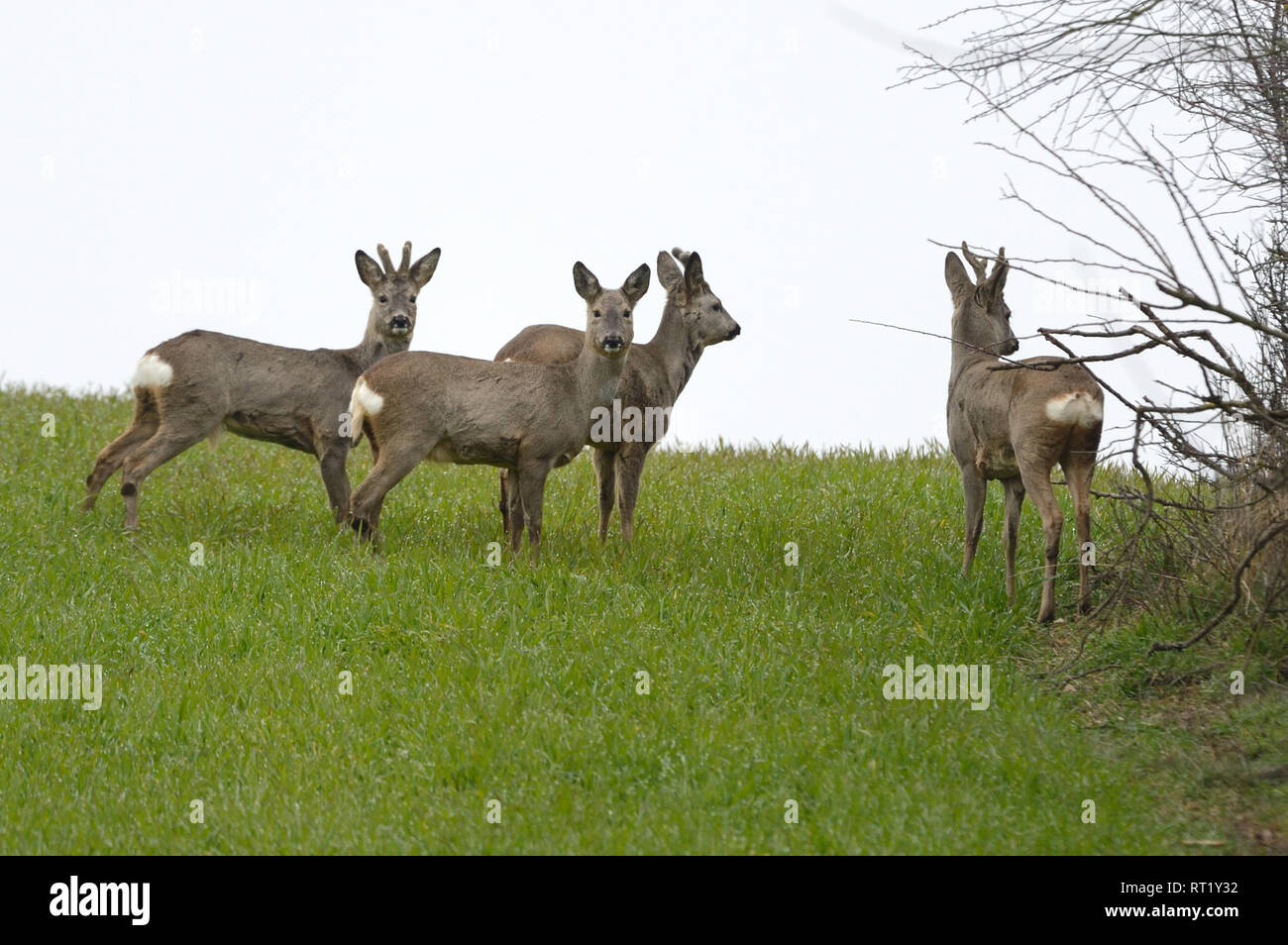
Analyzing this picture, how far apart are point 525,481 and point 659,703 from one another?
9.11 ft

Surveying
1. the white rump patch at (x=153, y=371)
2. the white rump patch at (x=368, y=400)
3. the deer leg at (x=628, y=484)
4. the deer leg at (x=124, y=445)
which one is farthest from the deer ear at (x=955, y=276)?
the deer leg at (x=124, y=445)

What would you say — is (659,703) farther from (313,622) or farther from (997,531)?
(997,531)

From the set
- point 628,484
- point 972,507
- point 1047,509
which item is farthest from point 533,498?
Result: point 1047,509

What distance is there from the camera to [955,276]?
1008 centimetres

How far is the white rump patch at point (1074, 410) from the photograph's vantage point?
8.44m

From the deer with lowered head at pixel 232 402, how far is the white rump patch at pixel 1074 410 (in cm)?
508

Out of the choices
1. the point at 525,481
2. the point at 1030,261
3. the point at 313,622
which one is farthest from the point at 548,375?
the point at 1030,261

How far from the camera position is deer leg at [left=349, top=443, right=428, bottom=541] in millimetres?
9727

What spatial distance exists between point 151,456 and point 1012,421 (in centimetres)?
604

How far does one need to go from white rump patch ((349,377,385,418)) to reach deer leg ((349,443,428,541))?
0.79 feet

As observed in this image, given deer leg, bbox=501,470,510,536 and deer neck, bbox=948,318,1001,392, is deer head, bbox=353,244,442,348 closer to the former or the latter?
deer leg, bbox=501,470,510,536

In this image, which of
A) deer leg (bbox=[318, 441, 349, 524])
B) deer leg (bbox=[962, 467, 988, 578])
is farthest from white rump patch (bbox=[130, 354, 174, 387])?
deer leg (bbox=[962, 467, 988, 578])

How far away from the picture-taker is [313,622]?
875cm

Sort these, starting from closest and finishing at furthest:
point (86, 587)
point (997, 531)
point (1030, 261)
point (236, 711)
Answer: point (1030, 261) → point (236, 711) → point (86, 587) → point (997, 531)
